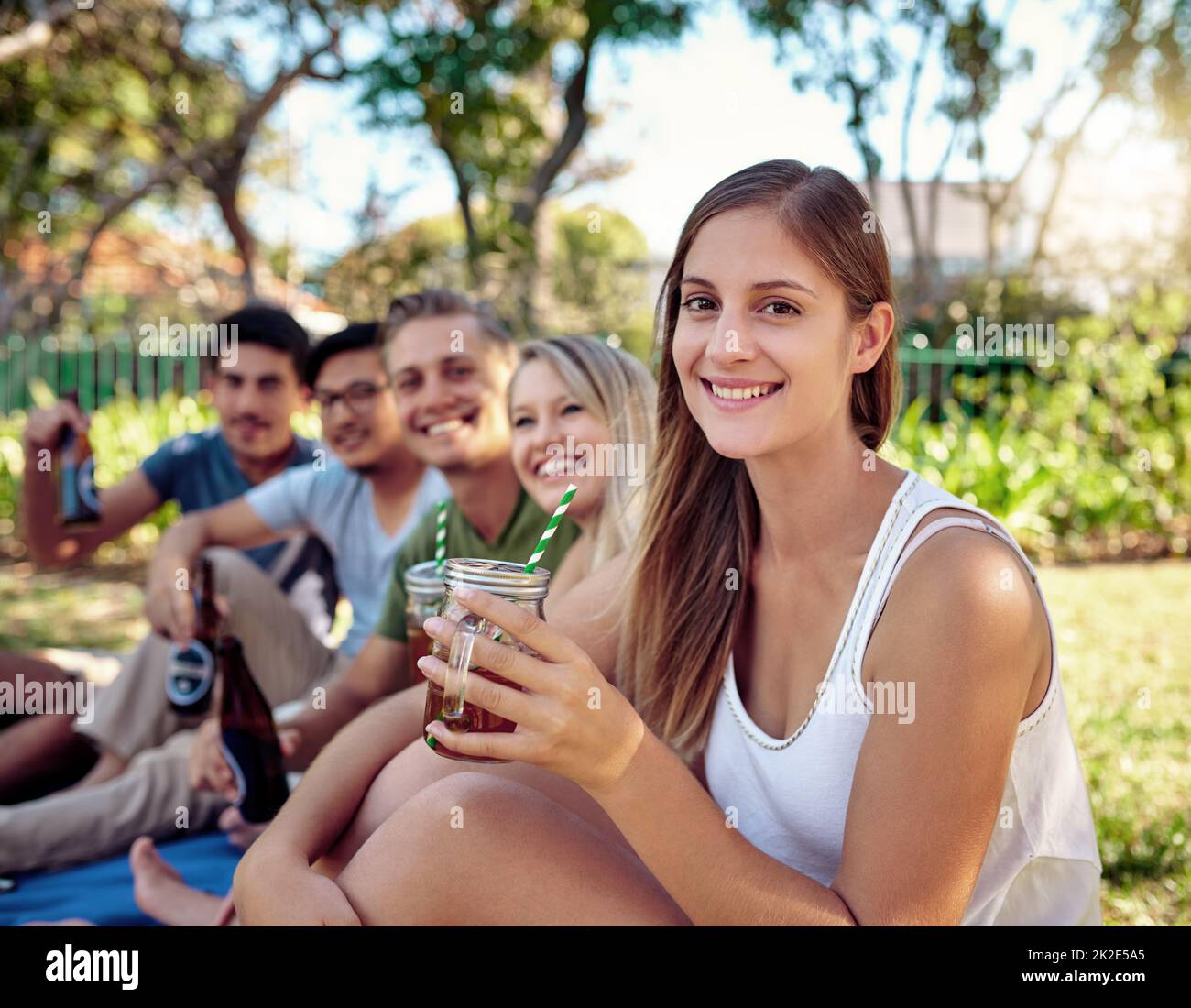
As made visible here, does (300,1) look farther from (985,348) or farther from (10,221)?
(985,348)

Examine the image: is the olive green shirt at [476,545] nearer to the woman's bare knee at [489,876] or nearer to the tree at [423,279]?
the woman's bare knee at [489,876]

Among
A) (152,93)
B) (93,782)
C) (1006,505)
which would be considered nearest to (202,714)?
(93,782)

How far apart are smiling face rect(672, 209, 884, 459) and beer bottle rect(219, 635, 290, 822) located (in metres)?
1.91

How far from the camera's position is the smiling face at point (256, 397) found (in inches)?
166

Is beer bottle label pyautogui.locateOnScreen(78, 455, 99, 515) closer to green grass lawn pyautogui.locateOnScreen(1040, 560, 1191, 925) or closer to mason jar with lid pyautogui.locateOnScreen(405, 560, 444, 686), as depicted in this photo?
mason jar with lid pyautogui.locateOnScreen(405, 560, 444, 686)

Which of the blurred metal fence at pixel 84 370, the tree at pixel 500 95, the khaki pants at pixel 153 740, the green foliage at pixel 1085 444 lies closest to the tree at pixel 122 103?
the blurred metal fence at pixel 84 370

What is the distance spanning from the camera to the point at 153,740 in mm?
3625

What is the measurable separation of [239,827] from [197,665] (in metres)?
0.69

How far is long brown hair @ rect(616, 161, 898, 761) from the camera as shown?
1959 millimetres

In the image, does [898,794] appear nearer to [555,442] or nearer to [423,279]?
[555,442]

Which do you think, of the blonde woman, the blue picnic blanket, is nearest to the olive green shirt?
the blonde woman

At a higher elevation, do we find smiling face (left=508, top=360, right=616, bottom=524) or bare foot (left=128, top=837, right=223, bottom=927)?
smiling face (left=508, top=360, right=616, bottom=524)

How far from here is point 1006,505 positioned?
27.2ft
